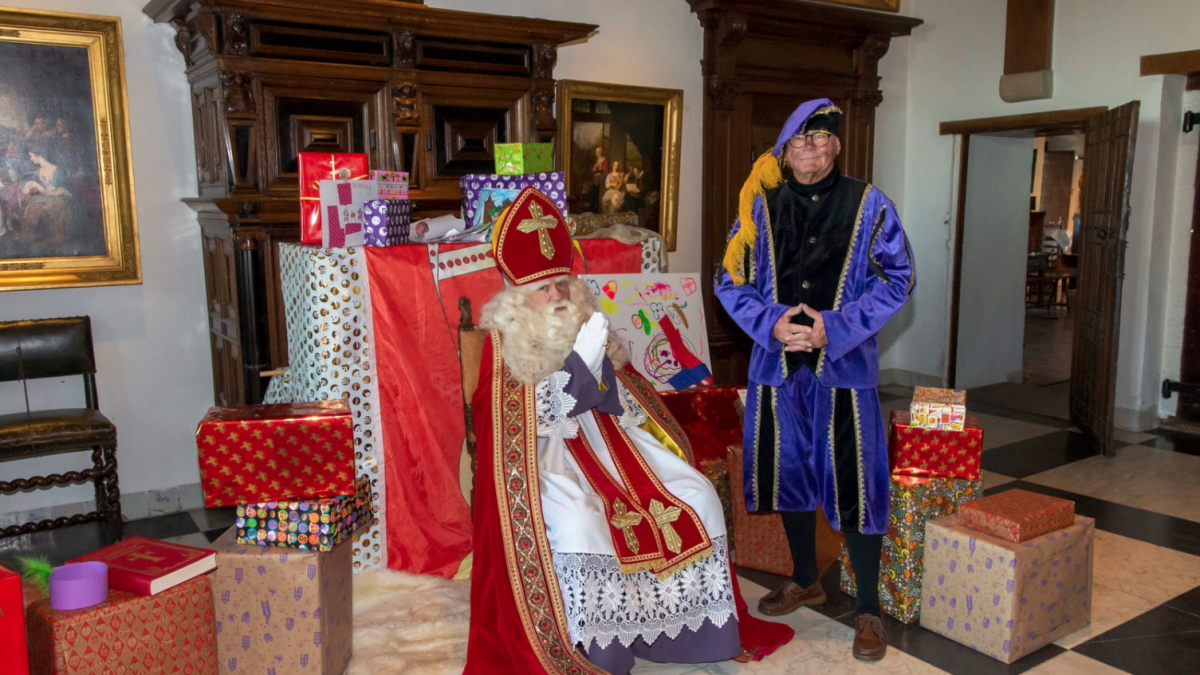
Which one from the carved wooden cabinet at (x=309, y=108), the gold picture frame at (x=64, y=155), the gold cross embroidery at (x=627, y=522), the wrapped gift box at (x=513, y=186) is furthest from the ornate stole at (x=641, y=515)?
the gold picture frame at (x=64, y=155)

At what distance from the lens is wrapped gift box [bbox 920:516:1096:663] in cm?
302

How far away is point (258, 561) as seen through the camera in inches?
106

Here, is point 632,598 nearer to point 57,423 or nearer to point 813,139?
point 813,139

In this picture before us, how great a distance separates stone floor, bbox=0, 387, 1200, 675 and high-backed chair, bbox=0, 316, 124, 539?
0.32 metres

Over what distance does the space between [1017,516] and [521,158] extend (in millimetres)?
2462

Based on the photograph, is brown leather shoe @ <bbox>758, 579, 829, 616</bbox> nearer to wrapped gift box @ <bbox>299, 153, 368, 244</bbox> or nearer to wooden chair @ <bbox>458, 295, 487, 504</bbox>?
wooden chair @ <bbox>458, 295, 487, 504</bbox>

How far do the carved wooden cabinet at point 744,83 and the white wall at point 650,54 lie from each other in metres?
0.08

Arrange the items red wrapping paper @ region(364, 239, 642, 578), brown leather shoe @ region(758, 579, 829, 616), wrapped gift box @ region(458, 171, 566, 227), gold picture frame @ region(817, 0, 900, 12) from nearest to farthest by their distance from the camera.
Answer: brown leather shoe @ region(758, 579, 829, 616) < red wrapping paper @ region(364, 239, 642, 578) < wrapped gift box @ region(458, 171, 566, 227) < gold picture frame @ region(817, 0, 900, 12)

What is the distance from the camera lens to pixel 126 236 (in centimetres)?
445

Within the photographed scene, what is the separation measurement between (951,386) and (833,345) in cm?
487

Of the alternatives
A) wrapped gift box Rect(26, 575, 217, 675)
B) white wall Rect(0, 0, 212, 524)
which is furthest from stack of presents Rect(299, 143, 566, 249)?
wrapped gift box Rect(26, 575, 217, 675)

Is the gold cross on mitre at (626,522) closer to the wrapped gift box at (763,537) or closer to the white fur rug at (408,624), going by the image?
the white fur rug at (408,624)

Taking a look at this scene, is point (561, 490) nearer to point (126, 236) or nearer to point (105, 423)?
point (105, 423)

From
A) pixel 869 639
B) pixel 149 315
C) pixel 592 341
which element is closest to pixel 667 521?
pixel 592 341
